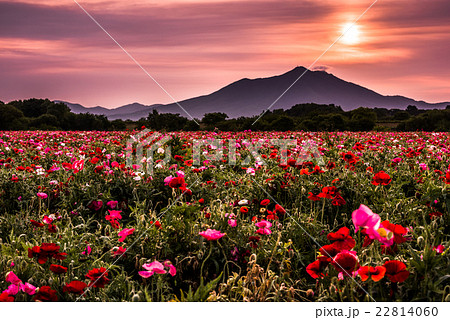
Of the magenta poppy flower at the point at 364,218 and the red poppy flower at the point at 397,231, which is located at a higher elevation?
the magenta poppy flower at the point at 364,218

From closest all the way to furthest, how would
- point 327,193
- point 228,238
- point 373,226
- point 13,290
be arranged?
point 373,226
point 13,290
point 228,238
point 327,193

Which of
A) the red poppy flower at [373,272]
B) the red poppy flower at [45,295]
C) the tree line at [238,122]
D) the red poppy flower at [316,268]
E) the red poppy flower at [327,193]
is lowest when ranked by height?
the red poppy flower at [45,295]

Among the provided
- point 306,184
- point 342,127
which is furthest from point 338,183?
point 342,127

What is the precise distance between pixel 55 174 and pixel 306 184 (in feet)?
11.6

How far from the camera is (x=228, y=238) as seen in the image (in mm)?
2980

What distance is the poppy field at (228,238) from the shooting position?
214cm

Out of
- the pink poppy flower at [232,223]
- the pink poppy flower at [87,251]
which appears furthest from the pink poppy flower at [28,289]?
the pink poppy flower at [232,223]

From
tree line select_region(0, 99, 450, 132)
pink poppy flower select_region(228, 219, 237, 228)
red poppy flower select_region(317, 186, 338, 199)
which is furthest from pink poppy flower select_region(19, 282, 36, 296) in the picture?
tree line select_region(0, 99, 450, 132)

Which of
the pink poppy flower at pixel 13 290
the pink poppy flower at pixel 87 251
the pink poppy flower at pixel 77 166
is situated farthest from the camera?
the pink poppy flower at pixel 77 166

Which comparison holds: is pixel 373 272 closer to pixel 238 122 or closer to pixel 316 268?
pixel 316 268

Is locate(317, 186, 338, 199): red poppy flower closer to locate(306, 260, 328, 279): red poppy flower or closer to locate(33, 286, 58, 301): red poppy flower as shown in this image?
locate(306, 260, 328, 279): red poppy flower

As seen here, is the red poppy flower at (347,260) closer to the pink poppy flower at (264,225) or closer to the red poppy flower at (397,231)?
the red poppy flower at (397,231)

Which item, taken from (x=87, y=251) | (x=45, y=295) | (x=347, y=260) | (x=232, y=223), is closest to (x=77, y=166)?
(x=87, y=251)

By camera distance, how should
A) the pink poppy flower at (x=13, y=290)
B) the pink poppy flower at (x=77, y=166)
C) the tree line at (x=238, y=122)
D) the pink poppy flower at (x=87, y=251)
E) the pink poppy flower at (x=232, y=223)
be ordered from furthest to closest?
the tree line at (x=238, y=122), the pink poppy flower at (x=77, y=166), the pink poppy flower at (x=232, y=223), the pink poppy flower at (x=87, y=251), the pink poppy flower at (x=13, y=290)
